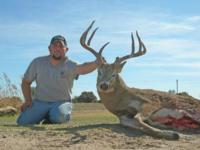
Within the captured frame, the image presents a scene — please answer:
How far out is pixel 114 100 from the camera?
39.2 ft

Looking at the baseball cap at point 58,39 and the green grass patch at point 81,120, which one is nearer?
the green grass patch at point 81,120

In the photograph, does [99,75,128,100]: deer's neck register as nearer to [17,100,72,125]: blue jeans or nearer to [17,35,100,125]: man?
[17,35,100,125]: man

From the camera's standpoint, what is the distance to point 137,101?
1185 cm

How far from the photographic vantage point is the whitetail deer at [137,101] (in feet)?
36.1

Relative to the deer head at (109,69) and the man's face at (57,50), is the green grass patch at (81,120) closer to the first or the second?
the deer head at (109,69)

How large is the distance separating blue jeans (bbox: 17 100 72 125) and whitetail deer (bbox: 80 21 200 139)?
92 cm

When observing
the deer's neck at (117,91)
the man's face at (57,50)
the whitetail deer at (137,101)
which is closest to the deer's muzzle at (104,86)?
the whitetail deer at (137,101)

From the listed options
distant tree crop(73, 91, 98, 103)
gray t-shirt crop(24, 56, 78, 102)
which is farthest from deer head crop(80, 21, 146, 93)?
distant tree crop(73, 91, 98, 103)

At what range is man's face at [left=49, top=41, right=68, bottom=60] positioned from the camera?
38.0 feet

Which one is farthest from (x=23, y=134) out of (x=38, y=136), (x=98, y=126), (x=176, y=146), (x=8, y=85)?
(x=8, y=85)

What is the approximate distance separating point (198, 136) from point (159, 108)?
159 centimetres

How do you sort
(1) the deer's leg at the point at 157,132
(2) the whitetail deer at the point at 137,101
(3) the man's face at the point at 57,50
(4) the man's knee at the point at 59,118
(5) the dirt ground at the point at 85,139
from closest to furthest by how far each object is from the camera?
(5) the dirt ground at the point at 85,139
(1) the deer's leg at the point at 157,132
(2) the whitetail deer at the point at 137,101
(4) the man's knee at the point at 59,118
(3) the man's face at the point at 57,50

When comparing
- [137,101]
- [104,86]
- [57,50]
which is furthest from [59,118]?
[137,101]

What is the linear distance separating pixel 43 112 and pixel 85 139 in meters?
3.20
